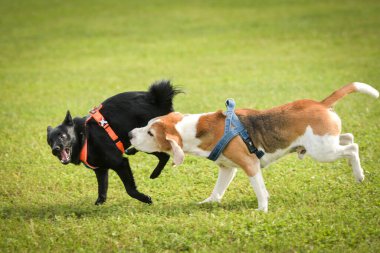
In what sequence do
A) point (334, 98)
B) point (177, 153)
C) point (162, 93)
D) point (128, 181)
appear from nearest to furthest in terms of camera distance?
point (177, 153) < point (334, 98) < point (128, 181) < point (162, 93)

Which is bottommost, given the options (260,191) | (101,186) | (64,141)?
(101,186)

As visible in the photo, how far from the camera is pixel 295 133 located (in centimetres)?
624

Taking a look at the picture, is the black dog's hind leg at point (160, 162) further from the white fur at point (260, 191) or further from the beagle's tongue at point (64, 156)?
the white fur at point (260, 191)

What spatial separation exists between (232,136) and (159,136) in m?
0.98

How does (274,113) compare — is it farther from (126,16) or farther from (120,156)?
(126,16)

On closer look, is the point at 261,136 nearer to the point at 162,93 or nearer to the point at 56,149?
the point at 162,93

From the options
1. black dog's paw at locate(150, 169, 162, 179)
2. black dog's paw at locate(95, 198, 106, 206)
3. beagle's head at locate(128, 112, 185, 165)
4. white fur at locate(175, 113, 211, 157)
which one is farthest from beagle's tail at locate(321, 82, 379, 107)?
black dog's paw at locate(95, 198, 106, 206)

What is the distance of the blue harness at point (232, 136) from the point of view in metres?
6.18

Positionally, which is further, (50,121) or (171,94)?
(50,121)

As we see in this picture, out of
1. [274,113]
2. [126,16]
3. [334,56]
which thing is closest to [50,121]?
[274,113]

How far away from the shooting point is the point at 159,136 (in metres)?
6.44

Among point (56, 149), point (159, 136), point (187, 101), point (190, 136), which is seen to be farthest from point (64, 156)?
point (187, 101)

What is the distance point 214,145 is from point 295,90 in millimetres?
8064

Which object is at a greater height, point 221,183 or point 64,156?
point 64,156
